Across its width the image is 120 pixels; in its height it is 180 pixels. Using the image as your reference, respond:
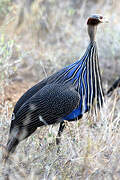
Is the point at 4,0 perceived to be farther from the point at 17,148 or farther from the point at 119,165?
the point at 119,165

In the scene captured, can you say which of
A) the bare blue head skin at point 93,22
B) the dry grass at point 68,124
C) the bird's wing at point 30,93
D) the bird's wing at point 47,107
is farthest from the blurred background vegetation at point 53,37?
the bird's wing at point 47,107

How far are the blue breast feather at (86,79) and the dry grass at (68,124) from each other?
12 centimetres

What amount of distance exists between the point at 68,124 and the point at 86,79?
1.57ft

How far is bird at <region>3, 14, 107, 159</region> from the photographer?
3.07m

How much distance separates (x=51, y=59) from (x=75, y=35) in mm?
1294

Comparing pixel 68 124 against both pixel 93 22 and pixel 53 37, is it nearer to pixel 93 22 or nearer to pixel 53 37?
pixel 93 22

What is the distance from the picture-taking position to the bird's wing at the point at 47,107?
3066 millimetres

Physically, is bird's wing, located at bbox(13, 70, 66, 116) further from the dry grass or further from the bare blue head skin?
the bare blue head skin

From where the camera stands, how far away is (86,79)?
3262mm

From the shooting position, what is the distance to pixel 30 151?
Result: 2.93 meters

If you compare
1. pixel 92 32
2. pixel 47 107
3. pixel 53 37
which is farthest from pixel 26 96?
pixel 53 37

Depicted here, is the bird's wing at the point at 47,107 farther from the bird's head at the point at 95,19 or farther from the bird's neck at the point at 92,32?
the bird's head at the point at 95,19

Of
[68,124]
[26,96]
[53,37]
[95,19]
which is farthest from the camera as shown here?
[53,37]

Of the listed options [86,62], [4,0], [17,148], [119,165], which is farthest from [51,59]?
[119,165]
